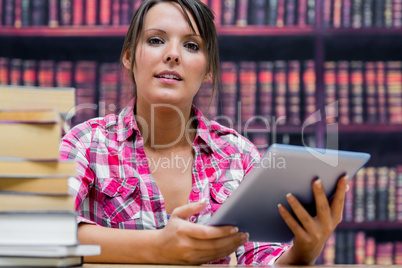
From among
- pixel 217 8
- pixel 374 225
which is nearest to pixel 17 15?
pixel 217 8

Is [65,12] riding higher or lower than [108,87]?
higher

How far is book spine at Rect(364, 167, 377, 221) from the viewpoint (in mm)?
2137

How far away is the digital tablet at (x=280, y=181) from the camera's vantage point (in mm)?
744

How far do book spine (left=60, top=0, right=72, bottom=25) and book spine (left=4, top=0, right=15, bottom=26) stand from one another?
0.67 ft

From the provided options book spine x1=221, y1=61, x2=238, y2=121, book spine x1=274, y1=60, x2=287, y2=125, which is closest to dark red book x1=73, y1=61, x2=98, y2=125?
book spine x1=221, y1=61, x2=238, y2=121

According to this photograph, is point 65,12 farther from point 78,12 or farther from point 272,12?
point 272,12

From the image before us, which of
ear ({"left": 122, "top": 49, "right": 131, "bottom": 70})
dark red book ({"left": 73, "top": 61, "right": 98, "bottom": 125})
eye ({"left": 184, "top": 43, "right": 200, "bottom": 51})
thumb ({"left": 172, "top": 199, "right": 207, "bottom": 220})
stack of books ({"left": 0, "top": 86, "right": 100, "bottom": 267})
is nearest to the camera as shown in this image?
stack of books ({"left": 0, "top": 86, "right": 100, "bottom": 267})

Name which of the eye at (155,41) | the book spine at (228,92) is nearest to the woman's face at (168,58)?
the eye at (155,41)

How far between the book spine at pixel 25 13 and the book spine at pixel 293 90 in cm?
112

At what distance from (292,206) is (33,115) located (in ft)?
1.42

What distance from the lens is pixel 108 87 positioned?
7.02 ft

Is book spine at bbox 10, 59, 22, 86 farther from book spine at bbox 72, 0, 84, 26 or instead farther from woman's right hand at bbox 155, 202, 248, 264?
woman's right hand at bbox 155, 202, 248, 264

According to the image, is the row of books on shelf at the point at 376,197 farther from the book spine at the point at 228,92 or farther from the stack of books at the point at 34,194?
the stack of books at the point at 34,194

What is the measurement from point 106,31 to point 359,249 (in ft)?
4.66
